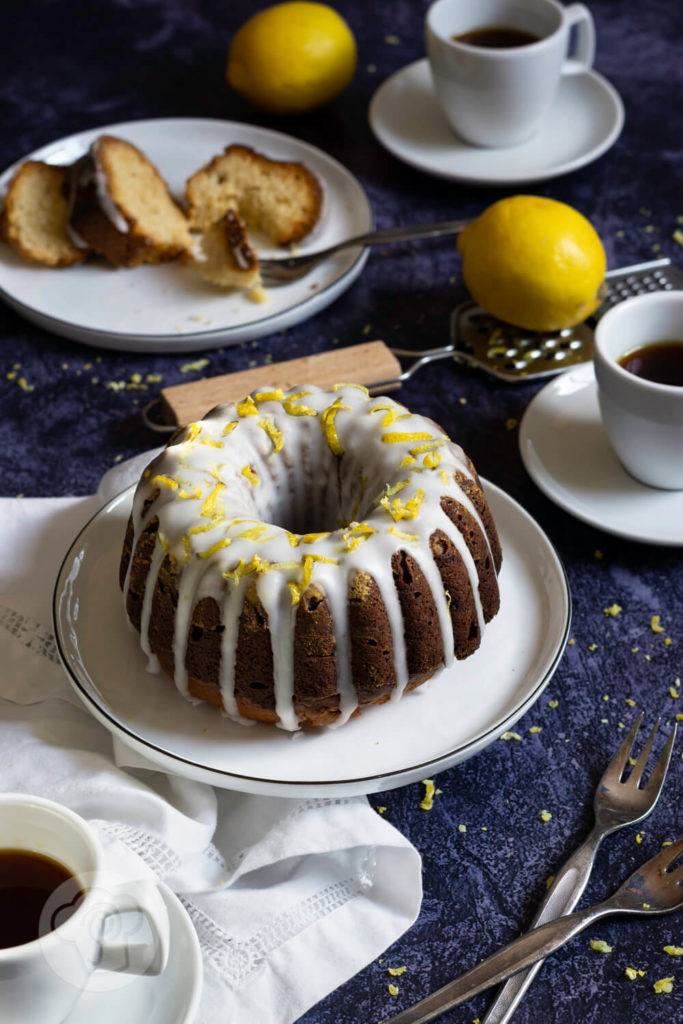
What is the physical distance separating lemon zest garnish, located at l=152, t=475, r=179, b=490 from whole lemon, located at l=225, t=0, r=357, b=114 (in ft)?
4.51

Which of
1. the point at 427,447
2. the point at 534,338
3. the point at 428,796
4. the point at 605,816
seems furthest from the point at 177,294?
the point at 605,816

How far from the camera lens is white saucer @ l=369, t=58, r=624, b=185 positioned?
7.16 feet

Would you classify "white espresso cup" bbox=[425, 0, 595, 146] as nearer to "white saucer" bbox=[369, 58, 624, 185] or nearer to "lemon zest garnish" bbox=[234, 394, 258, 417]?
"white saucer" bbox=[369, 58, 624, 185]

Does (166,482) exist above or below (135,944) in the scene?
above

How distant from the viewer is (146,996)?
0.93 m

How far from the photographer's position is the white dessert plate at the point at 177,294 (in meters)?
1.84

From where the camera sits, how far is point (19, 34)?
2746 millimetres

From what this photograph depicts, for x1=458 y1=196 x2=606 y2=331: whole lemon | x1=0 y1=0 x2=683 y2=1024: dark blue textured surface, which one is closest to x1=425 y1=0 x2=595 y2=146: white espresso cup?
x1=0 y1=0 x2=683 y2=1024: dark blue textured surface

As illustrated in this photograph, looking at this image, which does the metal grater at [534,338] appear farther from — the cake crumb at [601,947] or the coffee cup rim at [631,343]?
the cake crumb at [601,947]

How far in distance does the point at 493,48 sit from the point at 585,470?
1.08 metres

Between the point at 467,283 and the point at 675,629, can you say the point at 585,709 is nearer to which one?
the point at 675,629

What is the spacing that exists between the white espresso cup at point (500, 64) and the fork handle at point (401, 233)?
0.85 feet

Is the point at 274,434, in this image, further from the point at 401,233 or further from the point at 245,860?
the point at 401,233

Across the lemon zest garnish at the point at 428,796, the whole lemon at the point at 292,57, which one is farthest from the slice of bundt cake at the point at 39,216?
the lemon zest garnish at the point at 428,796
